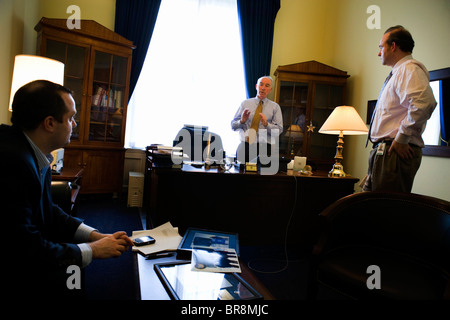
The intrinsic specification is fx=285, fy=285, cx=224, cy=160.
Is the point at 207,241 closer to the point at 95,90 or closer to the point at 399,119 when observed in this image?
the point at 399,119

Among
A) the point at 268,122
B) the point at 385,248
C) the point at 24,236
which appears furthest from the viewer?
the point at 268,122

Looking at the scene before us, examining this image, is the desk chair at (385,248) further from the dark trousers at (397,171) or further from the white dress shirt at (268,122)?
the white dress shirt at (268,122)

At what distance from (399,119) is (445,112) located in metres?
1.29

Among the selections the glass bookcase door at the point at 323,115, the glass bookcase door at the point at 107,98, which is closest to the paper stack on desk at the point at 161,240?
the glass bookcase door at the point at 107,98

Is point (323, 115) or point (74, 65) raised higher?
point (74, 65)

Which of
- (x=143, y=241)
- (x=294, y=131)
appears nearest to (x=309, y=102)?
(x=294, y=131)

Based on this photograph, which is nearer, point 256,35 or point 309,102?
point 309,102

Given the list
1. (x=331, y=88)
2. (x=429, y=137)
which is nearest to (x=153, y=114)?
(x=331, y=88)

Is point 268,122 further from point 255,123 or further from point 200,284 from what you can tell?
point 200,284

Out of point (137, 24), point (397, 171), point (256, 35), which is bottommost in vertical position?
point (397, 171)

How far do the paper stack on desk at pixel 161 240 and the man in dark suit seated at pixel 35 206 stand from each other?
0.15 m

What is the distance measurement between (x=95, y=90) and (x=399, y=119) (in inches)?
142

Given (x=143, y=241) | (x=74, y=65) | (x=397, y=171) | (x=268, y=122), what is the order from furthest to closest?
(x=74, y=65)
(x=268, y=122)
(x=397, y=171)
(x=143, y=241)

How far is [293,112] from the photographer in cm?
455
